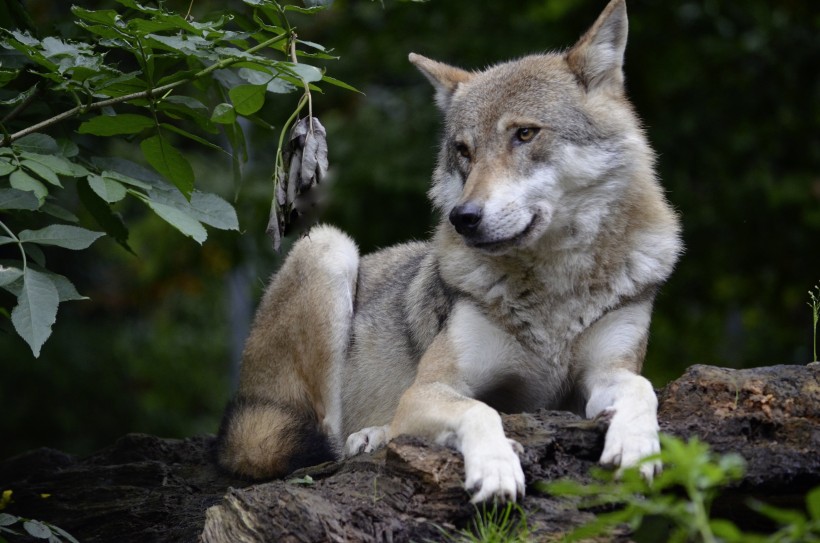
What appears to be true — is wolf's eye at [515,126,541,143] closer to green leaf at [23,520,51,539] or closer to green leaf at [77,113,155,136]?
green leaf at [77,113,155,136]

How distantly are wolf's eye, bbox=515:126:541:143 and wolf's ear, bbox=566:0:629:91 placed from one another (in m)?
0.52

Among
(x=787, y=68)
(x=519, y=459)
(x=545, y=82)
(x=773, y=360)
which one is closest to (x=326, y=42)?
(x=787, y=68)

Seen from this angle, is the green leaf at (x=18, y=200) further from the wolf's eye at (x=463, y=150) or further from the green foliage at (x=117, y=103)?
the wolf's eye at (x=463, y=150)

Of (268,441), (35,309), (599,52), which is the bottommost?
(268,441)

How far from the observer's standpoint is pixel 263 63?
12.6 ft

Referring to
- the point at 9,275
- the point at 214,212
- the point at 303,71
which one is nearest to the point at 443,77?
the point at 214,212

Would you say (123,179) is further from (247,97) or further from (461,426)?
(461,426)

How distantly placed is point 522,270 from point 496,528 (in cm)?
170

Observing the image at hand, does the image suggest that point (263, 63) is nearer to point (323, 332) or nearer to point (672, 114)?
point (323, 332)

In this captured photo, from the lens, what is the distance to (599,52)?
5211 mm

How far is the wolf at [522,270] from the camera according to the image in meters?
4.67

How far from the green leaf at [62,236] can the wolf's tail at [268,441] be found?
1.67 metres

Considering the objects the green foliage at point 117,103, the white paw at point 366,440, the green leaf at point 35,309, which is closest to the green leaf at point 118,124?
the green foliage at point 117,103

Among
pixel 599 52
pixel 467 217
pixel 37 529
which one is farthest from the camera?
pixel 599 52
